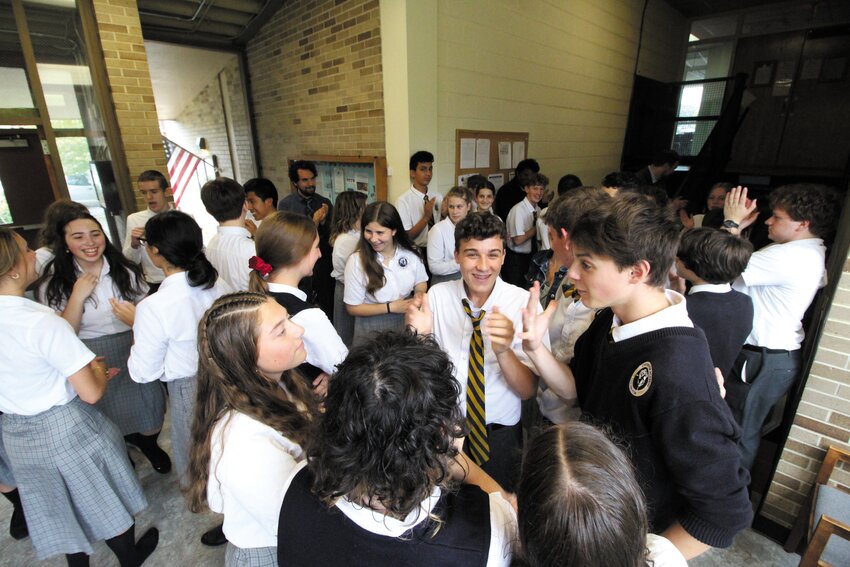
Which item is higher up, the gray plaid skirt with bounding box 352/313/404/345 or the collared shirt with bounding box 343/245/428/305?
the collared shirt with bounding box 343/245/428/305

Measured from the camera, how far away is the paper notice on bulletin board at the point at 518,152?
5.47 metres

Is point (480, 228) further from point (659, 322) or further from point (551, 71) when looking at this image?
point (551, 71)

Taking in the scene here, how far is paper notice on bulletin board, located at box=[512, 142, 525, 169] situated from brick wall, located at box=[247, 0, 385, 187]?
80.4 inches

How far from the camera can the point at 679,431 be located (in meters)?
0.94

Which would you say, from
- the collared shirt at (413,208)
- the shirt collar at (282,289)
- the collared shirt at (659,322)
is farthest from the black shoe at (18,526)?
the collared shirt at (413,208)

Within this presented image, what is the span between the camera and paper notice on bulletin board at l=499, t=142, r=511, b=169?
5.25m

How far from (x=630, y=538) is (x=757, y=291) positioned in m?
1.96

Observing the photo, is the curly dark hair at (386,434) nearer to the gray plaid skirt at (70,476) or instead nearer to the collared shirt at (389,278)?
the gray plaid skirt at (70,476)

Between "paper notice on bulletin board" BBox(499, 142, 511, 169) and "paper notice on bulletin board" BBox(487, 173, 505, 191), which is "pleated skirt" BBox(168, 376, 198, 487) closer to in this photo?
"paper notice on bulletin board" BBox(487, 173, 505, 191)

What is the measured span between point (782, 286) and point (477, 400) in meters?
1.69

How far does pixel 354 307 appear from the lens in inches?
105

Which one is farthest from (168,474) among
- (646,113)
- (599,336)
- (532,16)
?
(646,113)

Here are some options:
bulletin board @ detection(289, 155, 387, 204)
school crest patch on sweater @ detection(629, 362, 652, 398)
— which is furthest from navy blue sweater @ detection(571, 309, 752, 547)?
bulletin board @ detection(289, 155, 387, 204)

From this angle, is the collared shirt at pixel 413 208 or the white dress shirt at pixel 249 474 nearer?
the white dress shirt at pixel 249 474
